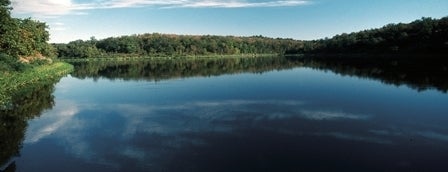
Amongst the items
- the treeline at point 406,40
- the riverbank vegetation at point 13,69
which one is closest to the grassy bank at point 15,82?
the riverbank vegetation at point 13,69

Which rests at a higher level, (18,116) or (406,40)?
(406,40)

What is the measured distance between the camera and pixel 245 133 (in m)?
16.7

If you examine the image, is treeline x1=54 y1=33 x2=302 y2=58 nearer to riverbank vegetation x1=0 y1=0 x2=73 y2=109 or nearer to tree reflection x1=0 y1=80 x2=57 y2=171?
riverbank vegetation x1=0 y1=0 x2=73 y2=109

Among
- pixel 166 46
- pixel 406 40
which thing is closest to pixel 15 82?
pixel 406 40

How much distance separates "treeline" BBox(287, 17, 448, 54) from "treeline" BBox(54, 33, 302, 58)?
52.5m

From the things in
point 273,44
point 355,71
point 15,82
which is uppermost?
point 273,44

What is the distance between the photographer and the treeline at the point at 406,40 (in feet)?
295

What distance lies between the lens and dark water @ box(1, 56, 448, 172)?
505 inches

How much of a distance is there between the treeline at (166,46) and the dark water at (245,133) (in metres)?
120

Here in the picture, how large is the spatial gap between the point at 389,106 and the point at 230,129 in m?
9.37

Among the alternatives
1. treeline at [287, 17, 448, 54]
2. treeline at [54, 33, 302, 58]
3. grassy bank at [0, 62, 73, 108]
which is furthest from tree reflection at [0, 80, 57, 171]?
treeline at [54, 33, 302, 58]

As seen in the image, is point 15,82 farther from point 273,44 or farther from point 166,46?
point 273,44

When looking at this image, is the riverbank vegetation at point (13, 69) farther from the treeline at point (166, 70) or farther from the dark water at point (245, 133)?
the treeline at point (166, 70)

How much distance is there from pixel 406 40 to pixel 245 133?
93.9 m
